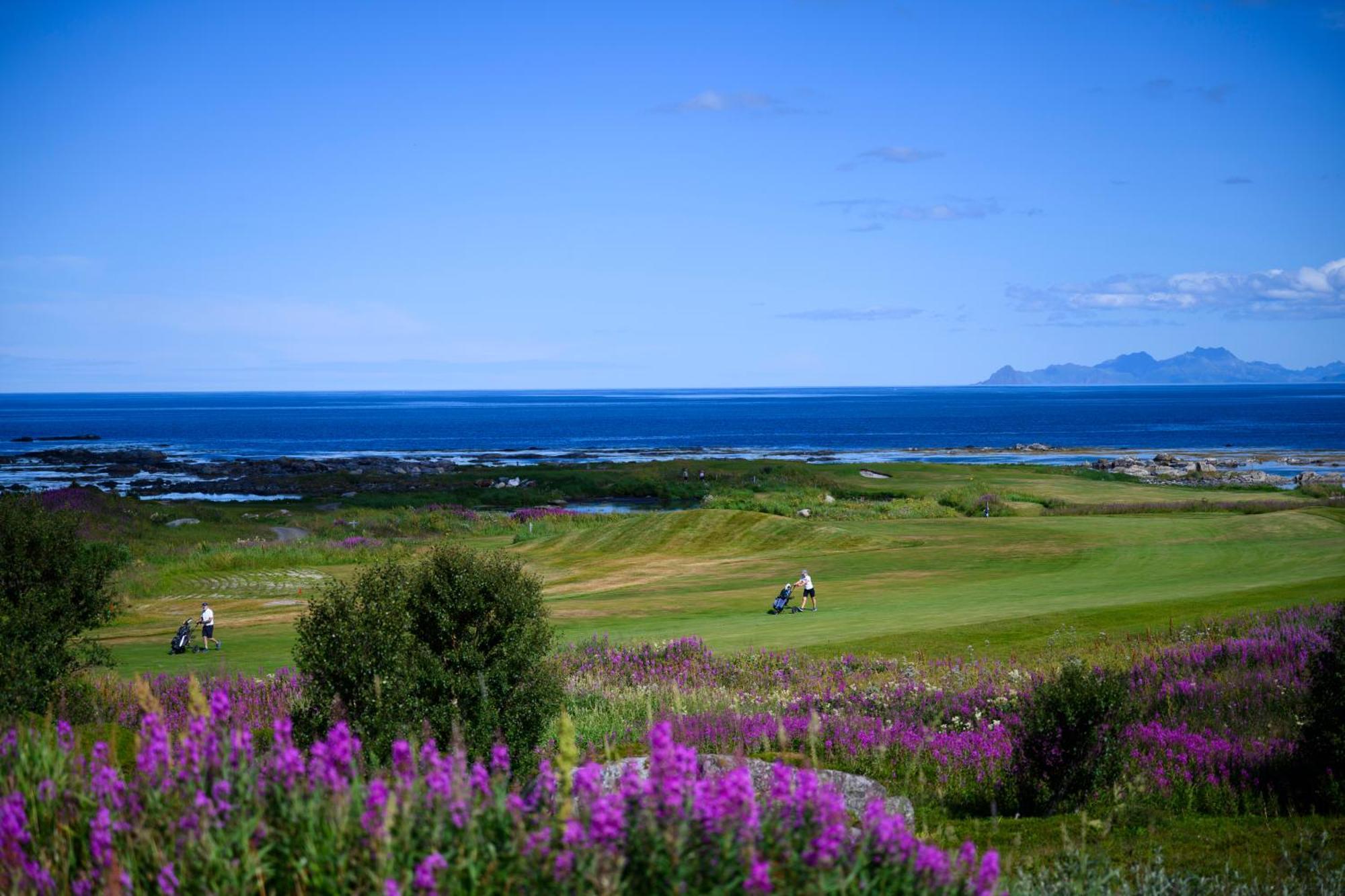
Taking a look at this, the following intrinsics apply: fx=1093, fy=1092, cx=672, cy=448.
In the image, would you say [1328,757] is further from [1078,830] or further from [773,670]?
[773,670]

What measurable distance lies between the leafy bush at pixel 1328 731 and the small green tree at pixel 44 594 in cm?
1505

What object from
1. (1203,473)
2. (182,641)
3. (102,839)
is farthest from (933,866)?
(1203,473)

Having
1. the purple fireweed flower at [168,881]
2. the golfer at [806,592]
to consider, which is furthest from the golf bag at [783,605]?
the purple fireweed flower at [168,881]

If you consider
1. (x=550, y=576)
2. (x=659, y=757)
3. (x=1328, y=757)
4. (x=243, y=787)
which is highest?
(x=659, y=757)

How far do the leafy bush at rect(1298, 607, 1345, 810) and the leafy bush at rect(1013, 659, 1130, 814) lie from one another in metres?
1.85

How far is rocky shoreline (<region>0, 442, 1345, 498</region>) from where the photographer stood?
292 feet

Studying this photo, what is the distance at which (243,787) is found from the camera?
575 centimetres

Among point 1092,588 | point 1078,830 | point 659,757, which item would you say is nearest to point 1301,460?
point 1092,588

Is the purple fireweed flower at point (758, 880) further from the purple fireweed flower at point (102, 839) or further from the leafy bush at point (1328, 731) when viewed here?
the leafy bush at point (1328, 731)

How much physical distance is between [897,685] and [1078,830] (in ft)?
24.1

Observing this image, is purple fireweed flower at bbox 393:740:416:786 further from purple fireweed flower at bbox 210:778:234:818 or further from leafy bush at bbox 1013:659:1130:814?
leafy bush at bbox 1013:659:1130:814

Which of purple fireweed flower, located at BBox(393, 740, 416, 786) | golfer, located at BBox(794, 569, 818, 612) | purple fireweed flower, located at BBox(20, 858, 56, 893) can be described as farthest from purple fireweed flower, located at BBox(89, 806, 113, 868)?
golfer, located at BBox(794, 569, 818, 612)

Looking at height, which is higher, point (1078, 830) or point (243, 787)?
point (243, 787)

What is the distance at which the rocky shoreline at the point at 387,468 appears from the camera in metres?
88.9
